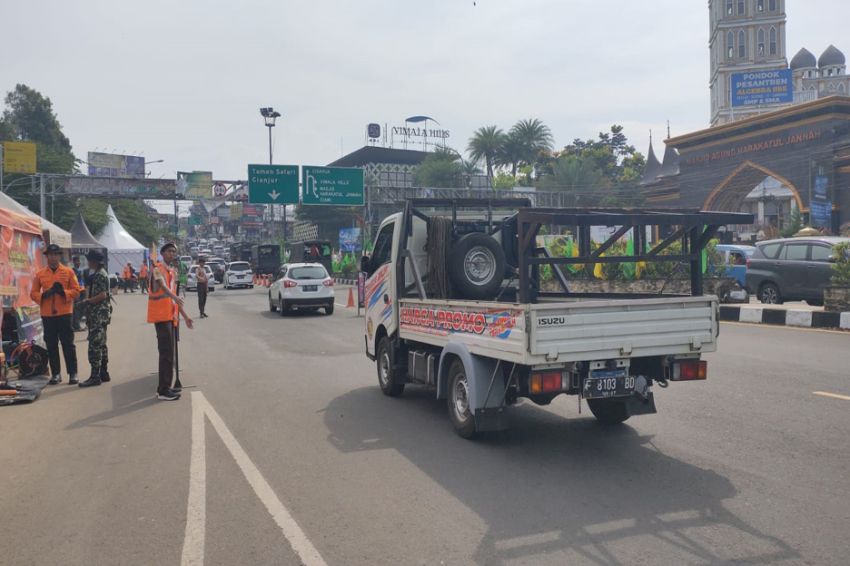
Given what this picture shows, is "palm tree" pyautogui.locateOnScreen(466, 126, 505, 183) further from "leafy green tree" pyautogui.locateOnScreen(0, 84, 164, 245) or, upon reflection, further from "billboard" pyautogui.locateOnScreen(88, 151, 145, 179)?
"billboard" pyautogui.locateOnScreen(88, 151, 145, 179)

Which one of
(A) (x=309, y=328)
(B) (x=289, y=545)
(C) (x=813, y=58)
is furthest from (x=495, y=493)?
(C) (x=813, y=58)

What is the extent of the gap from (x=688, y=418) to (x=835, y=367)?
374cm

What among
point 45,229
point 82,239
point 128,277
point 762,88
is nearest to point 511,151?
point 762,88

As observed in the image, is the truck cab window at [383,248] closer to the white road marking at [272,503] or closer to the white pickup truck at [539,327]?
the white pickup truck at [539,327]

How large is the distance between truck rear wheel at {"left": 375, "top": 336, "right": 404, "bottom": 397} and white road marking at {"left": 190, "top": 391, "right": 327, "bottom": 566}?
2019 mm

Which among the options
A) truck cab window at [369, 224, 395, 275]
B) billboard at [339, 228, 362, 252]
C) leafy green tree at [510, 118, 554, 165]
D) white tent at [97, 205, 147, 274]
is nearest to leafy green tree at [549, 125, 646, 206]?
leafy green tree at [510, 118, 554, 165]

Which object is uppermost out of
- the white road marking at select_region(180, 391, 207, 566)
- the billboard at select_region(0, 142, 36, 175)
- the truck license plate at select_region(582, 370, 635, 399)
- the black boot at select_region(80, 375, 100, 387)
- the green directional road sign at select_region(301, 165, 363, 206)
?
the billboard at select_region(0, 142, 36, 175)

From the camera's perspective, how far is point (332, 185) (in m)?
40.6

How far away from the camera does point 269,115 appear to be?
176ft

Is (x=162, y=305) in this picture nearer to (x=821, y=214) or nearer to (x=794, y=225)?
(x=794, y=225)

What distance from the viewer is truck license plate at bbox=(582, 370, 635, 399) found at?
557 centimetres

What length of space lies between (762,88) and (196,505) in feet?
242

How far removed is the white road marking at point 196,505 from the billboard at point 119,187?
38466mm

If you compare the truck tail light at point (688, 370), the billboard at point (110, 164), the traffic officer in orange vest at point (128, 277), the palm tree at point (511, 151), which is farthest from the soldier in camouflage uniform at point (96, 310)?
the billboard at point (110, 164)
